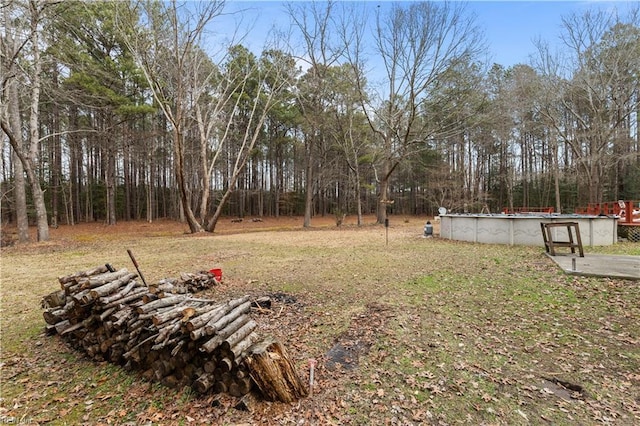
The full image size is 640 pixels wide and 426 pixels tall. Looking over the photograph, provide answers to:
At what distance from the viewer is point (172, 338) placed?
2.69 m

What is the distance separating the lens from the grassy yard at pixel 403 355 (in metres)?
2.34

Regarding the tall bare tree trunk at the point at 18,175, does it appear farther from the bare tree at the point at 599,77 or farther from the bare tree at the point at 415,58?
the bare tree at the point at 599,77

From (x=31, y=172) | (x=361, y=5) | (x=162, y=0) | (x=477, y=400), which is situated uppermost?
(x=361, y=5)

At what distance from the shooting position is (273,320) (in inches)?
158

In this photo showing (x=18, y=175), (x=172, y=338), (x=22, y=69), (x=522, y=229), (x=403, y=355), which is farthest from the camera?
(x=18, y=175)

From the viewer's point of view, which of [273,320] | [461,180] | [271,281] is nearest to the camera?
[273,320]

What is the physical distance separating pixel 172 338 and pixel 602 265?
8086 millimetres

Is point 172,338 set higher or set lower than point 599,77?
lower

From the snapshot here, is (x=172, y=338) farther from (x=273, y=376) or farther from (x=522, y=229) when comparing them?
(x=522, y=229)

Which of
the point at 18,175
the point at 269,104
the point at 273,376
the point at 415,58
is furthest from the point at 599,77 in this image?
the point at 18,175

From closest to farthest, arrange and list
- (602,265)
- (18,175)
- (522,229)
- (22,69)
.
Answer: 1. (602,265)
2. (22,69)
3. (522,229)
4. (18,175)

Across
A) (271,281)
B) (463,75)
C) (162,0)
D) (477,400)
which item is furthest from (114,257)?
(463,75)

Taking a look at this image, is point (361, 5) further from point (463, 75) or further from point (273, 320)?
point (273, 320)

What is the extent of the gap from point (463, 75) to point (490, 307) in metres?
16.8
